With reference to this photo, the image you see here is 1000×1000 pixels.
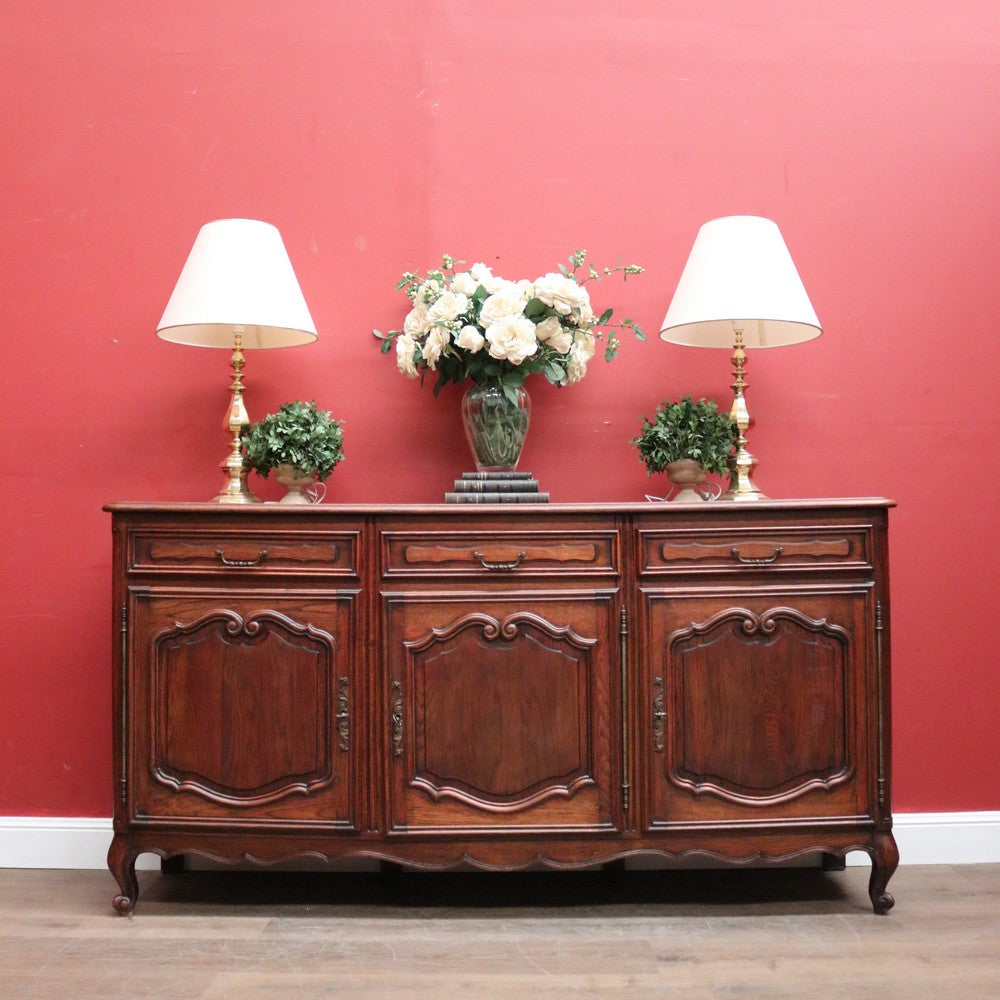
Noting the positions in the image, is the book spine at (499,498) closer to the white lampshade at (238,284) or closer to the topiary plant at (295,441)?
the topiary plant at (295,441)

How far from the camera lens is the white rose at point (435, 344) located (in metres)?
2.10

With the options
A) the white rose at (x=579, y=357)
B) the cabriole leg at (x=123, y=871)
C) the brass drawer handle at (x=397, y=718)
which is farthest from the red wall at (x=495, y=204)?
the cabriole leg at (x=123, y=871)

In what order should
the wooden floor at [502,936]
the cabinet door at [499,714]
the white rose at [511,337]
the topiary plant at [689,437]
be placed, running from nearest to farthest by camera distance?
the wooden floor at [502,936] < the cabinet door at [499,714] < the white rose at [511,337] < the topiary plant at [689,437]

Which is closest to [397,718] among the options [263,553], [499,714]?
[499,714]

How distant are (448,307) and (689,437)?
2.18ft

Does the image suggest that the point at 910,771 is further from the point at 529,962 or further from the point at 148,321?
the point at 148,321

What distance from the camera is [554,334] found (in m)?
2.13

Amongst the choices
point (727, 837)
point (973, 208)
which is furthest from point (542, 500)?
point (973, 208)

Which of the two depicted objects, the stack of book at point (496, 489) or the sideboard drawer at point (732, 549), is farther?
the stack of book at point (496, 489)

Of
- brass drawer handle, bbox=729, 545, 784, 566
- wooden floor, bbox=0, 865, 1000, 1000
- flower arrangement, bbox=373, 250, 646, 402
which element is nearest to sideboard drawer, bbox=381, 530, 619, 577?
brass drawer handle, bbox=729, 545, 784, 566

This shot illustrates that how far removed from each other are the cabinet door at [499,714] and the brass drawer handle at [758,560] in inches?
11.5

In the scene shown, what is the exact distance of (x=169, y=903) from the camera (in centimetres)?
207

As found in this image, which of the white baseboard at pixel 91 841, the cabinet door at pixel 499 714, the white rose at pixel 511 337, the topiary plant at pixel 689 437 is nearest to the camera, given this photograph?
the cabinet door at pixel 499 714

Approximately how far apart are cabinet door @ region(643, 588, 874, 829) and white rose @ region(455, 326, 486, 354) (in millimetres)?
709
